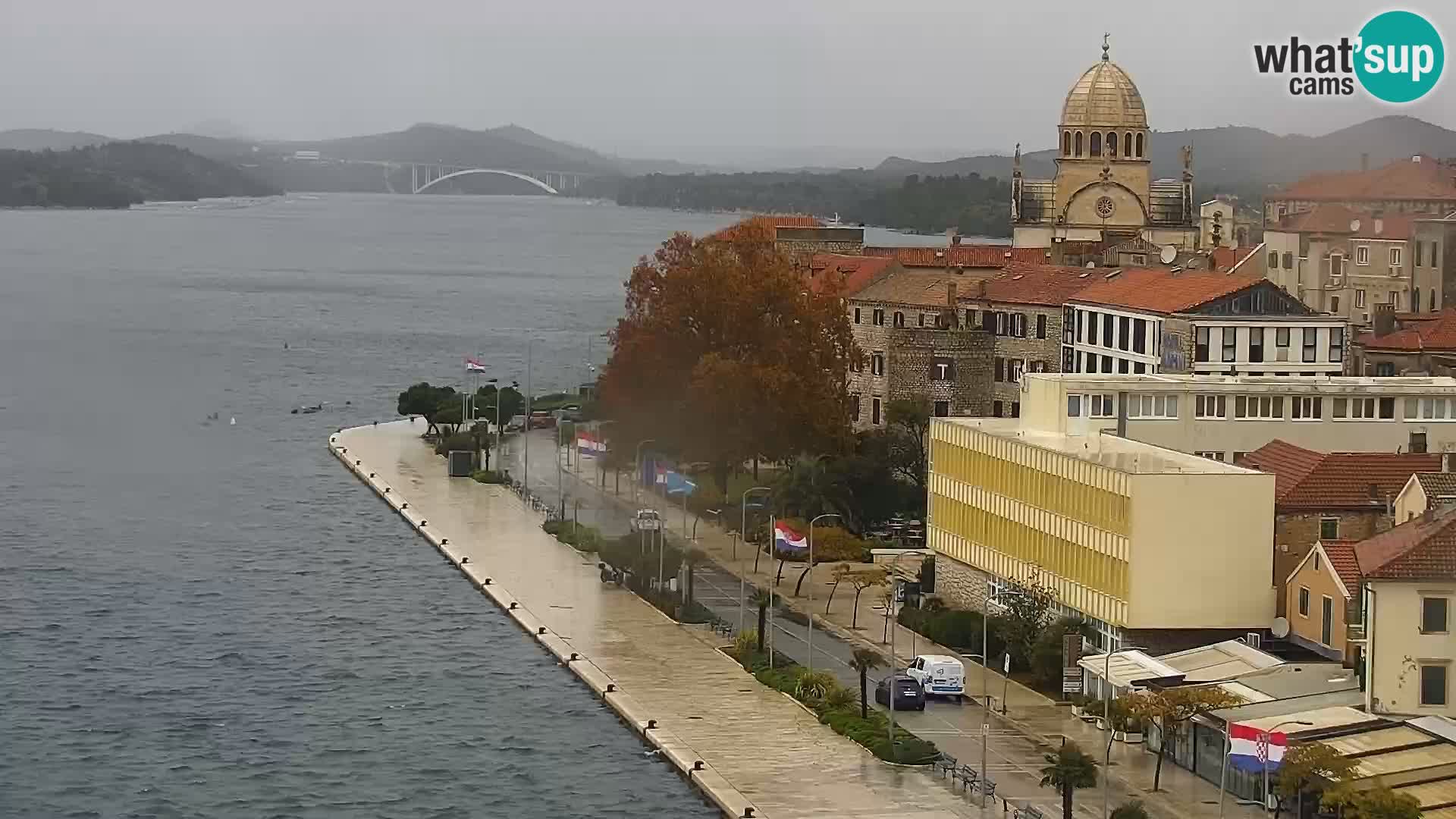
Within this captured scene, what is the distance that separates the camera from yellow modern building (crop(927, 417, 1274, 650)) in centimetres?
3434

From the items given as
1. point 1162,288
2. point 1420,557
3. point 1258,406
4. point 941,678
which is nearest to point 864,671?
point 941,678

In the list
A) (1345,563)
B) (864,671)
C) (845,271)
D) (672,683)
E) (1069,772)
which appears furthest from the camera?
(845,271)

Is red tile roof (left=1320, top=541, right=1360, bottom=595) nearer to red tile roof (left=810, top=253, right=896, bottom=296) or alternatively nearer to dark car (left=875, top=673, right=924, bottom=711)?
dark car (left=875, top=673, right=924, bottom=711)

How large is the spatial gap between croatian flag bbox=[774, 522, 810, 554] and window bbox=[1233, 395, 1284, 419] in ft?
26.2

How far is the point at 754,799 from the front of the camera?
2991 cm

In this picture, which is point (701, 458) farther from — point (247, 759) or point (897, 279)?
point (247, 759)

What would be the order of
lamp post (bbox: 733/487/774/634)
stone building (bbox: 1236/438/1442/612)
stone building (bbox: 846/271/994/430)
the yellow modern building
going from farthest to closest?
stone building (bbox: 846/271/994/430), lamp post (bbox: 733/487/774/634), stone building (bbox: 1236/438/1442/612), the yellow modern building

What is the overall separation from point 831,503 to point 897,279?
1247 cm

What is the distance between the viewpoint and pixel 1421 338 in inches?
2010

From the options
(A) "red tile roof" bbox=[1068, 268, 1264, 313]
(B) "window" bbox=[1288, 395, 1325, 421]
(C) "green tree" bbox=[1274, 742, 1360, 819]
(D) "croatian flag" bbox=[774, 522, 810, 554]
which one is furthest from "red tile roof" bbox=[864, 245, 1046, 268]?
(C) "green tree" bbox=[1274, 742, 1360, 819]

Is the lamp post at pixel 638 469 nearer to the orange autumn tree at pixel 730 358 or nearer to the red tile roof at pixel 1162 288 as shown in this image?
the orange autumn tree at pixel 730 358

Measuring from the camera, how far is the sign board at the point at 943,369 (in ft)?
185

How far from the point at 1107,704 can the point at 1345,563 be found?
413 centimetres

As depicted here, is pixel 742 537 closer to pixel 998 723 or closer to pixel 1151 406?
pixel 1151 406
